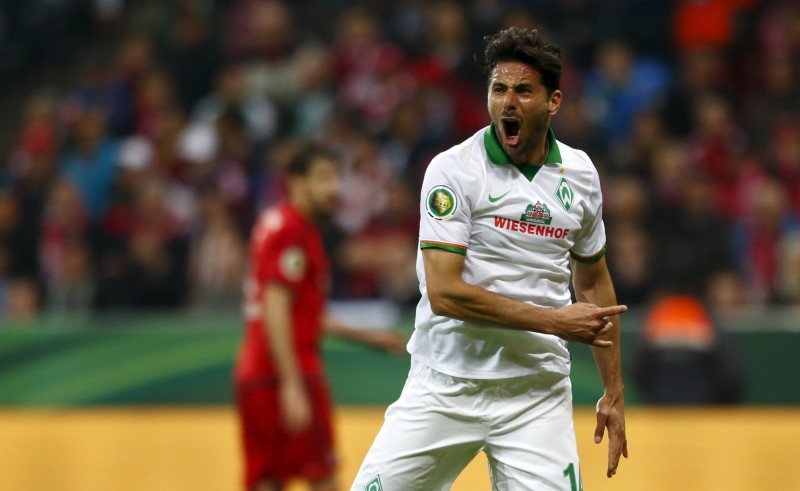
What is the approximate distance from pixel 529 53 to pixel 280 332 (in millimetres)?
2346

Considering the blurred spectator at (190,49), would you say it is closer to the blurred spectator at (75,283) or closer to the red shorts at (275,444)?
the blurred spectator at (75,283)

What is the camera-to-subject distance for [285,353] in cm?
588

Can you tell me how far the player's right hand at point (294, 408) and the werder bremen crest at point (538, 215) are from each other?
2121mm

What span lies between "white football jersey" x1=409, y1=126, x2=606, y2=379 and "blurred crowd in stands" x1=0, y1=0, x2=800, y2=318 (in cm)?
579

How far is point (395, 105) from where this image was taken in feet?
38.4

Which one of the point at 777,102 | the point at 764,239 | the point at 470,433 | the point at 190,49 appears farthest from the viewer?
the point at 190,49

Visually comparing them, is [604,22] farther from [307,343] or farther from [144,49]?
[307,343]

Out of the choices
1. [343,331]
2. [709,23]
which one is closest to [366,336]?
[343,331]

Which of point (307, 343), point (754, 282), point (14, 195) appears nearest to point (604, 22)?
point (754, 282)

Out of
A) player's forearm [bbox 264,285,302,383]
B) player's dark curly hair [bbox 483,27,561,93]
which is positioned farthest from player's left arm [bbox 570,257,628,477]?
player's forearm [bbox 264,285,302,383]

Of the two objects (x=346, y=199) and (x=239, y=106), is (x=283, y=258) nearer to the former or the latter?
(x=346, y=199)

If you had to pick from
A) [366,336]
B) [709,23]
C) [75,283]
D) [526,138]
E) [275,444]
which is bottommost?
[275,444]

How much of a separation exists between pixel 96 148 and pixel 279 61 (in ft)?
6.60

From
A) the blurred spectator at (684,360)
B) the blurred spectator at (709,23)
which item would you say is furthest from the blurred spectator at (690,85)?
the blurred spectator at (684,360)
